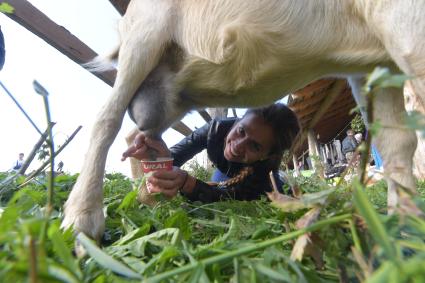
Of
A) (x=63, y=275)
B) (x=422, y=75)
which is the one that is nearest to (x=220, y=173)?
(x=422, y=75)

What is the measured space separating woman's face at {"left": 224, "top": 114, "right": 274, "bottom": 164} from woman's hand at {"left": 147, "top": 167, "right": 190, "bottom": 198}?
0.69 m

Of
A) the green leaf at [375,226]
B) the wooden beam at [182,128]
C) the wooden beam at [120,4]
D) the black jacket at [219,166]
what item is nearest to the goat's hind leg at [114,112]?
the black jacket at [219,166]

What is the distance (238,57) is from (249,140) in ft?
3.12

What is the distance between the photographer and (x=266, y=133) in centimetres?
280

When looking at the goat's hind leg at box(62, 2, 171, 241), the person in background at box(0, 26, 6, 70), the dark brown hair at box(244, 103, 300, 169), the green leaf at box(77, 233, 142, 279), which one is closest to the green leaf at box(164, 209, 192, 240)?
the goat's hind leg at box(62, 2, 171, 241)

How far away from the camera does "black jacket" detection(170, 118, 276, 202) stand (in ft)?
8.07

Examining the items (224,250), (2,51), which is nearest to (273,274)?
(224,250)

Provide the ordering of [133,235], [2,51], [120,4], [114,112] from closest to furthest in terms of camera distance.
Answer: [133,235]
[114,112]
[2,51]
[120,4]

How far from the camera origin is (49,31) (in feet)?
9.61

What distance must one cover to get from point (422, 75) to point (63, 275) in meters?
1.42

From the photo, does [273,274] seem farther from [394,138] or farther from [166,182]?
[394,138]

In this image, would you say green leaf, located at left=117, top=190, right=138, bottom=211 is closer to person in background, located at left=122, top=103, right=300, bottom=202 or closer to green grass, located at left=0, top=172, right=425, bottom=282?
green grass, located at left=0, top=172, right=425, bottom=282

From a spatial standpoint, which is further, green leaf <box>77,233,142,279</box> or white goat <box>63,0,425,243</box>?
white goat <box>63,0,425,243</box>

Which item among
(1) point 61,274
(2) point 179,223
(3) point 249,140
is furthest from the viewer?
(3) point 249,140
